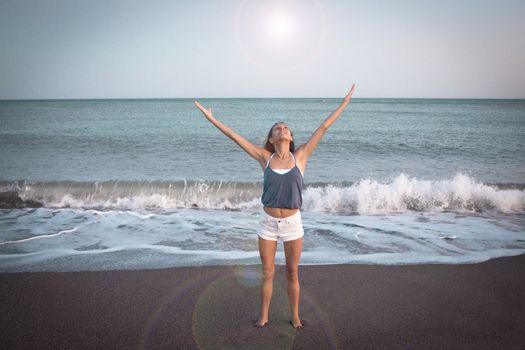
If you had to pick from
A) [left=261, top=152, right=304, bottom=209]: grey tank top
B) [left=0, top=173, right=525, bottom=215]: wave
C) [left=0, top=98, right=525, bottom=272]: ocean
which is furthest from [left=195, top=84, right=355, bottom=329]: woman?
[left=0, top=173, right=525, bottom=215]: wave

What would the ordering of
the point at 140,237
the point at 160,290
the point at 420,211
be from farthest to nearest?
the point at 420,211, the point at 140,237, the point at 160,290

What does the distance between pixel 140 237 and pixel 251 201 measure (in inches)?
198

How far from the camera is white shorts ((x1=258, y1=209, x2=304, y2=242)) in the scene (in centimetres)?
347

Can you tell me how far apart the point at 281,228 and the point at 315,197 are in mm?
7504

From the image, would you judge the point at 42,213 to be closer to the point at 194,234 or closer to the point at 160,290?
the point at 194,234

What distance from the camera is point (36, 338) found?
349 centimetres

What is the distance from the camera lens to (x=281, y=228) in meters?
3.47

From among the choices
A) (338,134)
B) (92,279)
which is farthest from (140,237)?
(338,134)

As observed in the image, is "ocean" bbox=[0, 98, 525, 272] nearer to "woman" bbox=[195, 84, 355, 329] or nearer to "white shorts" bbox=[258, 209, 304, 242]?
"woman" bbox=[195, 84, 355, 329]

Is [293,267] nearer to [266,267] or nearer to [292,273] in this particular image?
[292,273]

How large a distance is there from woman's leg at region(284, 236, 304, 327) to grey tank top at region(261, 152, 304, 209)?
16.2 inches

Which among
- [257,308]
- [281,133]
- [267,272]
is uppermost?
[281,133]

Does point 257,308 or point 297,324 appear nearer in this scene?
point 297,324

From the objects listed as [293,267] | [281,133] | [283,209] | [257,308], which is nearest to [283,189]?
[283,209]
